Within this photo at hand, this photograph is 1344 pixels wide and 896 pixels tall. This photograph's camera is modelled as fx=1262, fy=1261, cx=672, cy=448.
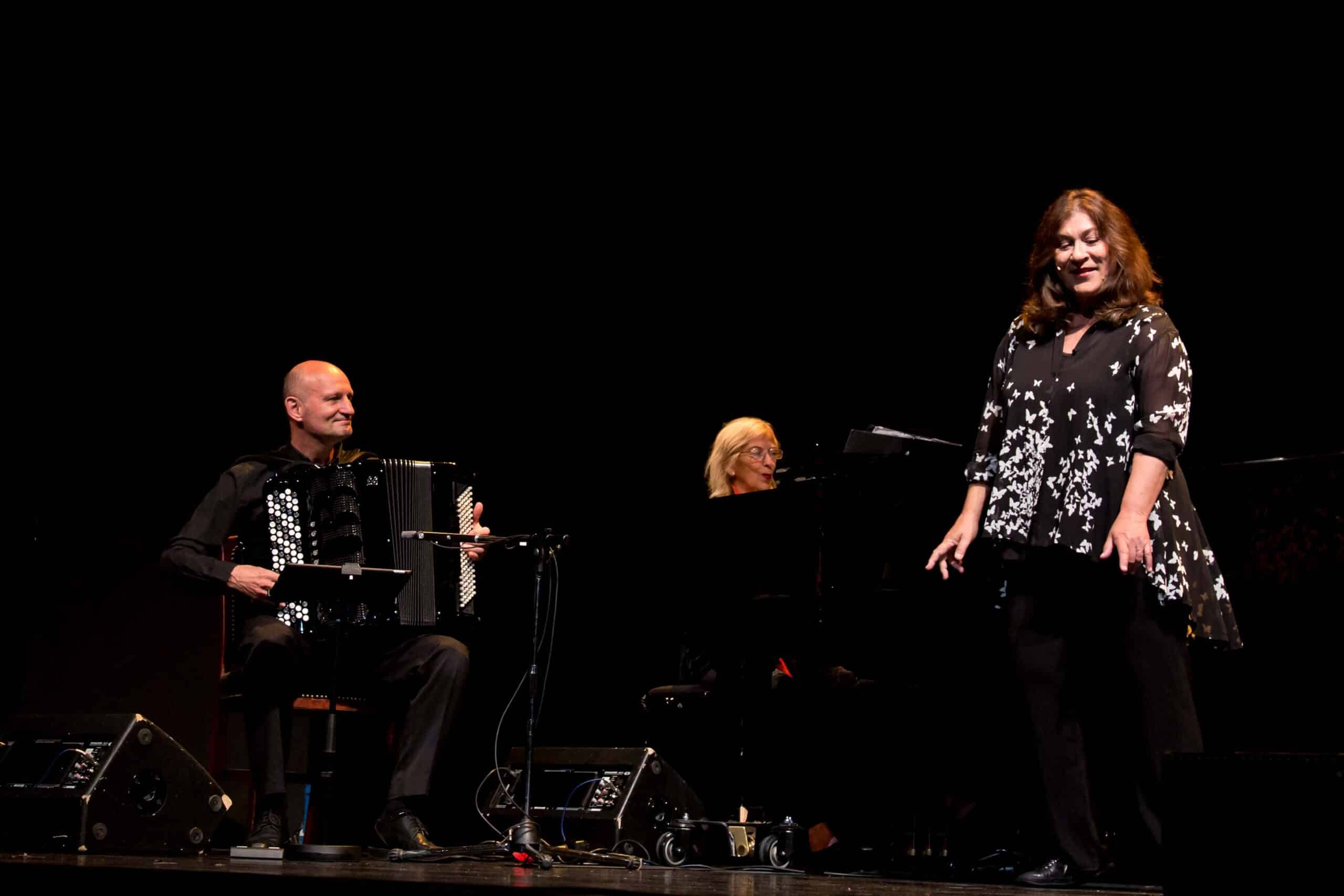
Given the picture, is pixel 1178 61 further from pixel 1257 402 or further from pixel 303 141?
pixel 303 141

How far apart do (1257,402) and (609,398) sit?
299 cm

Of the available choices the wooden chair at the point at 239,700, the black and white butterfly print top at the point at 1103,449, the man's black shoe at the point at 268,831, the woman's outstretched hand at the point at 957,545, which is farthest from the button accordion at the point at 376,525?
the black and white butterfly print top at the point at 1103,449

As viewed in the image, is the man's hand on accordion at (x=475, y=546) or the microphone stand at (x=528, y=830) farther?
the man's hand on accordion at (x=475, y=546)

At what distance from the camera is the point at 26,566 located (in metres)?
5.15

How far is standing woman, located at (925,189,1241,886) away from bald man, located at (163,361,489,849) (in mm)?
1843

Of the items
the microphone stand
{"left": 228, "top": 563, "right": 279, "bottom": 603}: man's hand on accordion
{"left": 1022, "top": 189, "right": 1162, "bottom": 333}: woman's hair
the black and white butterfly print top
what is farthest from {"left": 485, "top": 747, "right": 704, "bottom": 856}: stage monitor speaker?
{"left": 1022, "top": 189, "right": 1162, "bottom": 333}: woman's hair

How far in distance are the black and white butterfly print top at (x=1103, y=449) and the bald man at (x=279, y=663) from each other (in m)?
1.82

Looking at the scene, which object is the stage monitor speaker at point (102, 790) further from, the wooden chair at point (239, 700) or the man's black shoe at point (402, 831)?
the man's black shoe at point (402, 831)

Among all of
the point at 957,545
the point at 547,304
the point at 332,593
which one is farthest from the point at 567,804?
the point at 547,304

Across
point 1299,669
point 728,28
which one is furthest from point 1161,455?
point 728,28

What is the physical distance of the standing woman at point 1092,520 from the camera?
2.55 metres

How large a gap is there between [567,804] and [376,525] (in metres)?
1.29

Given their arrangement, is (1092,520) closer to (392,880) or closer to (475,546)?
(392,880)

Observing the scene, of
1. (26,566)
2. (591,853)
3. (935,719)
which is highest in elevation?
(26,566)
